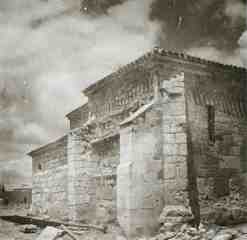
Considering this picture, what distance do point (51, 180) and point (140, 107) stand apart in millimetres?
5221

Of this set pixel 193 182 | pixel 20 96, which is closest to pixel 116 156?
pixel 193 182

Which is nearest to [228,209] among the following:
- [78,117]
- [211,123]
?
[211,123]

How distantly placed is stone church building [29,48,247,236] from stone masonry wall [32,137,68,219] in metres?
0.07

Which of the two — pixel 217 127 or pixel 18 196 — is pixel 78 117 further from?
pixel 18 196

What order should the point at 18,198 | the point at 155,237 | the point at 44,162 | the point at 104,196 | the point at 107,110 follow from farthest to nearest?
1. the point at 18,198
2. the point at 44,162
3. the point at 107,110
4. the point at 104,196
5. the point at 155,237

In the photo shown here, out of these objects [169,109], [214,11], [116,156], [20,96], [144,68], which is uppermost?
[214,11]

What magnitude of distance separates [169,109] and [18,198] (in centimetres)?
1710

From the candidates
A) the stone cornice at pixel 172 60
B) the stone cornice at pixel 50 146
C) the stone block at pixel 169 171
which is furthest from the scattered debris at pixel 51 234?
the stone cornice at pixel 172 60

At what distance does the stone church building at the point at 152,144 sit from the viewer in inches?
322

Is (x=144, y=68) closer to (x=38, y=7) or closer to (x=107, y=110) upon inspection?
(x=107, y=110)

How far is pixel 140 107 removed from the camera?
951 centimetres

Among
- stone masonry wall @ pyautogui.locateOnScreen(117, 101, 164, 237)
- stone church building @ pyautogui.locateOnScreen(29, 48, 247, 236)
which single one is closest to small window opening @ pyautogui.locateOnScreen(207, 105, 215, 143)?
stone church building @ pyautogui.locateOnScreen(29, 48, 247, 236)

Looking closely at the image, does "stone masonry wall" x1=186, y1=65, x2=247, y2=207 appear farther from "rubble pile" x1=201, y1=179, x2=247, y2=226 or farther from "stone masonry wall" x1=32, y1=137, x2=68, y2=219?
"stone masonry wall" x1=32, y1=137, x2=68, y2=219

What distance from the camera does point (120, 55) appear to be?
10.0 meters
